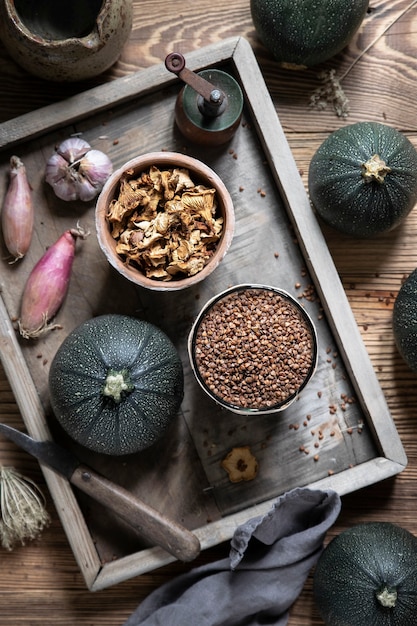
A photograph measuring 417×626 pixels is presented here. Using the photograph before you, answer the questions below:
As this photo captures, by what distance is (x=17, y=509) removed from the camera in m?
1.70

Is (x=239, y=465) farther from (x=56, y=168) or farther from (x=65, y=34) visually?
(x=65, y=34)

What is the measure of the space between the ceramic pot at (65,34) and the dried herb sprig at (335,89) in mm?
453

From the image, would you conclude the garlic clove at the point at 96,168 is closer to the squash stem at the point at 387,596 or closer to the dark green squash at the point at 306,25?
the dark green squash at the point at 306,25

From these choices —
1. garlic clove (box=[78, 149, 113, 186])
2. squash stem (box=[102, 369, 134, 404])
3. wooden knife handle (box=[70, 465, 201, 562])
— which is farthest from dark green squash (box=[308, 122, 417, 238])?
wooden knife handle (box=[70, 465, 201, 562])

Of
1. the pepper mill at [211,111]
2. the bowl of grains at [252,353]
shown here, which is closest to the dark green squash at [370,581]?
the bowl of grains at [252,353]

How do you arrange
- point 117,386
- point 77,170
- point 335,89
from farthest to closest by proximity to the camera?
point 335,89, point 77,170, point 117,386

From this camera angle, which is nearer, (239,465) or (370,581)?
(370,581)

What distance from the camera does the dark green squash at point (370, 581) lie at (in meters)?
1.59

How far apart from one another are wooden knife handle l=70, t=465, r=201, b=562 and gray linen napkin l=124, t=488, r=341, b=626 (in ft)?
0.34

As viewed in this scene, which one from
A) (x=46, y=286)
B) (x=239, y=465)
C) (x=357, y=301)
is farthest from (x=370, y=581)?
(x=46, y=286)

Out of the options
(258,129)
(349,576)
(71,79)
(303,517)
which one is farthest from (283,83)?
(349,576)

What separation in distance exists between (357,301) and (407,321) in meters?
0.17

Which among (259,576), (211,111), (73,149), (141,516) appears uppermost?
(211,111)

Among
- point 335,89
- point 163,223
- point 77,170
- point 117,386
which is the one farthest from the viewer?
point 335,89
